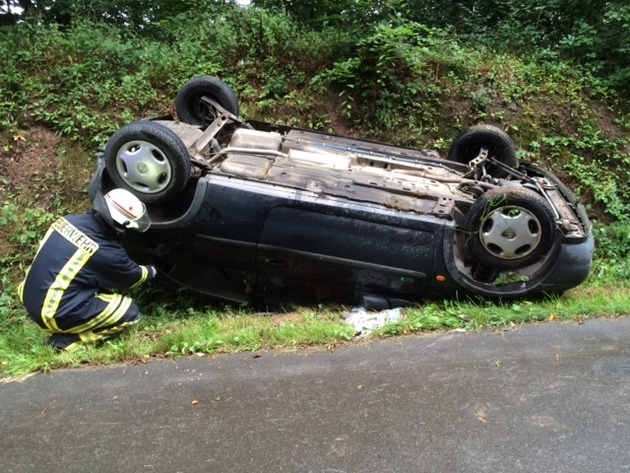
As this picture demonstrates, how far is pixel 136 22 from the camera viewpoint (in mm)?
10164

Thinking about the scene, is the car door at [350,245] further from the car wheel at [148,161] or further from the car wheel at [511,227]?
the car wheel at [148,161]

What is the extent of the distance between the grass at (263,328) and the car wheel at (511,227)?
0.42 metres

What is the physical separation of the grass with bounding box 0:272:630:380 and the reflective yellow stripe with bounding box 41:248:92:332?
0.23 m

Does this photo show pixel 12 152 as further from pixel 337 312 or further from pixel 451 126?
pixel 451 126

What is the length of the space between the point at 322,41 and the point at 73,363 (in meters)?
6.14

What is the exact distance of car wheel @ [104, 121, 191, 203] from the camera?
156 inches

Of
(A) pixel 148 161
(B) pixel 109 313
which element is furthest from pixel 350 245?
(B) pixel 109 313

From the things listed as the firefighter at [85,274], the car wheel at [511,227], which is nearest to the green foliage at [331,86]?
the car wheel at [511,227]

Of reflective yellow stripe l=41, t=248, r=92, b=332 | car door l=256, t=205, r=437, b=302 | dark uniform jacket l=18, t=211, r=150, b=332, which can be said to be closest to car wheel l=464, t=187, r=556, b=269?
car door l=256, t=205, r=437, b=302

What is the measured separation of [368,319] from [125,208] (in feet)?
6.72

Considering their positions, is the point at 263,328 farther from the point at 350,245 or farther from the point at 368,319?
the point at 350,245

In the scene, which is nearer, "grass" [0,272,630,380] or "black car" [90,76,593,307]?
"grass" [0,272,630,380]

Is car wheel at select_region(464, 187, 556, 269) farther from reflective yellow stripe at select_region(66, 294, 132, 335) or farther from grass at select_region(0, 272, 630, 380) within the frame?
reflective yellow stripe at select_region(66, 294, 132, 335)

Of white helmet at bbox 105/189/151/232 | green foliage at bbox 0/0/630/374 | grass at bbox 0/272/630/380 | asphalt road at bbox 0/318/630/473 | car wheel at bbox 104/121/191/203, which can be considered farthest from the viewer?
green foliage at bbox 0/0/630/374
